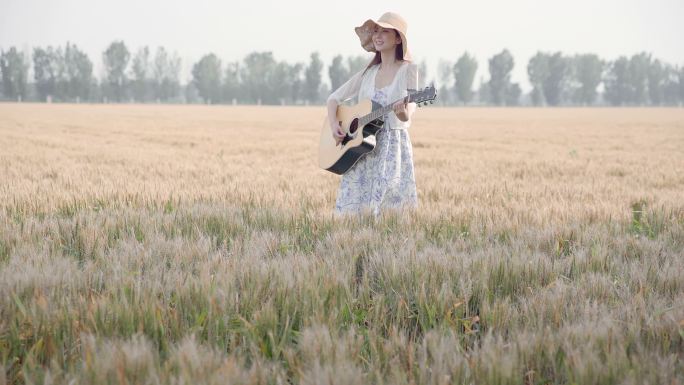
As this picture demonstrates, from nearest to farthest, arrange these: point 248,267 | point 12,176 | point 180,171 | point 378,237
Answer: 1. point 248,267
2. point 378,237
3. point 12,176
4. point 180,171

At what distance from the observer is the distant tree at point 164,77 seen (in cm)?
9819

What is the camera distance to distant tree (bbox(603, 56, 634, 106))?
348ft

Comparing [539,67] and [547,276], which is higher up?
[539,67]

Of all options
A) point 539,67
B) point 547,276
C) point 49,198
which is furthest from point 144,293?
point 539,67

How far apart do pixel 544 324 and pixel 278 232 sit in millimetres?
2077

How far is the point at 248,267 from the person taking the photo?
2.57 meters

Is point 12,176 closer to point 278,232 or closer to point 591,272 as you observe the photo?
point 278,232

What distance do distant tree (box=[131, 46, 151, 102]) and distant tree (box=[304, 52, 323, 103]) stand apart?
28076 millimetres

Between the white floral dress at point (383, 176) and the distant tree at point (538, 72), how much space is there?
108 metres

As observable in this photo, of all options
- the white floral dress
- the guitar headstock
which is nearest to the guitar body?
the white floral dress

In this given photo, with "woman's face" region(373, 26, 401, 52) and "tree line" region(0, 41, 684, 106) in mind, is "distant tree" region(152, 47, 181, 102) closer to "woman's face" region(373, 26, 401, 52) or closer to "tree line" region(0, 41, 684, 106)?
"tree line" region(0, 41, 684, 106)

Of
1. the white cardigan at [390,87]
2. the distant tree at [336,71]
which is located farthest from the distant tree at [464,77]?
the white cardigan at [390,87]

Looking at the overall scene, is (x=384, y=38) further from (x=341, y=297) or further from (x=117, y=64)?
(x=117, y=64)

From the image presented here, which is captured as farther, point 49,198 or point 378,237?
point 49,198
